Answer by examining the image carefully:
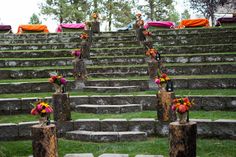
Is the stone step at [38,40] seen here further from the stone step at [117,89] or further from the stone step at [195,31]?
the stone step at [117,89]

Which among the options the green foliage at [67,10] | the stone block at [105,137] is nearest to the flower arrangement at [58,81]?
the stone block at [105,137]

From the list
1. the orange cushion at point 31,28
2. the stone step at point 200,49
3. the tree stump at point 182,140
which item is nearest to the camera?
the tree stump at point 182,140

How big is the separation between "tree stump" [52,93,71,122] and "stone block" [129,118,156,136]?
5.04 feet

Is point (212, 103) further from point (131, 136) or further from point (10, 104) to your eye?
point (10, 104)

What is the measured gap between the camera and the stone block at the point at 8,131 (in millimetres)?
7980

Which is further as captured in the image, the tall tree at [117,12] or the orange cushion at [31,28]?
the tall tree at [117,12]

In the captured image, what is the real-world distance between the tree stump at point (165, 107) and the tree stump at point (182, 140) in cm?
210

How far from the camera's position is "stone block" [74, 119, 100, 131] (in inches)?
324

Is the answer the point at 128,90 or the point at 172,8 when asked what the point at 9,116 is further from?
the point at 172,8

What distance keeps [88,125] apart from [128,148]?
4.97 feet

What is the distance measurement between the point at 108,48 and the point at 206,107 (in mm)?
7211

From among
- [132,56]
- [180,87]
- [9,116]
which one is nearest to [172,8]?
[132,56]

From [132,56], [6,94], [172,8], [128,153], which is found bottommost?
[128,153]

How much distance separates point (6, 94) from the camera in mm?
10836
